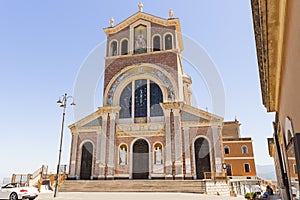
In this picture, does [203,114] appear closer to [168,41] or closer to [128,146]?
[128,146]

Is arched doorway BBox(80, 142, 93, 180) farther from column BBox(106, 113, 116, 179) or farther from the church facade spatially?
column BBox(106, 113, 116, 179)

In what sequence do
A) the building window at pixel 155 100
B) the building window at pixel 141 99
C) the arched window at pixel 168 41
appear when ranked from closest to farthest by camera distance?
the building window at pixel 155 100, the building window at pixel 141 99, the arched window at pixel 168 41

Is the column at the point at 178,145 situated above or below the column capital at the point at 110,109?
below

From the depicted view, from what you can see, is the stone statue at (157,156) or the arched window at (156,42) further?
the arched window at (156,42)

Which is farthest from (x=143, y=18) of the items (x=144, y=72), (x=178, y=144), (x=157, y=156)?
(x=157, y=156)

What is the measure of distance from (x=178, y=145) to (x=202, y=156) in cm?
216

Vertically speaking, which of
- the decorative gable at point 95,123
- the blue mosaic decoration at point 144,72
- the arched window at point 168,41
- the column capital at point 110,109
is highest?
the arched window at point 168,41

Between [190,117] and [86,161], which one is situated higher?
[190,117]

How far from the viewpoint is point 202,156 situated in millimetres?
Result: 20406

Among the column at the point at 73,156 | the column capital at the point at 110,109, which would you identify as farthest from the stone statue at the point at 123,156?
the column at the point at 73,156

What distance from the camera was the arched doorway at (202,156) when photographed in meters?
20.1

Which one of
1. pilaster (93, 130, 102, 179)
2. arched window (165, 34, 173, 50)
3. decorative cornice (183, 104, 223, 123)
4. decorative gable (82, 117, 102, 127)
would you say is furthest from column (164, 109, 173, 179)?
arched window (165, 34, 173, 50)

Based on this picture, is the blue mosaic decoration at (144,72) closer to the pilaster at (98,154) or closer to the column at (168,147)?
the column at (168,147)

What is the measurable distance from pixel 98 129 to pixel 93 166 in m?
3.20
